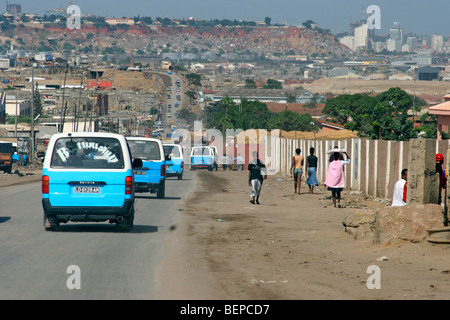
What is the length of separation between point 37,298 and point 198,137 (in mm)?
91428

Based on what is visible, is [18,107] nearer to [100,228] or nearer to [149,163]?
[149,163]

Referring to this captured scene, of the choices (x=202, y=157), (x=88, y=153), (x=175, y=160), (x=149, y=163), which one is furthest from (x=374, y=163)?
(x=202, y=157)

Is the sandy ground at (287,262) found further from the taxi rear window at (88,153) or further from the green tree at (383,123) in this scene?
the green tree at (383,123)

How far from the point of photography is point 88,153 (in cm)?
1441

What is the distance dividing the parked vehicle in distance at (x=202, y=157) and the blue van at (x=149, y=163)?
27.6m

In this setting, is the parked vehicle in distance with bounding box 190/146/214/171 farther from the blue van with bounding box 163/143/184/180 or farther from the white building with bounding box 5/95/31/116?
the white building with bounding box 5/95/31/116

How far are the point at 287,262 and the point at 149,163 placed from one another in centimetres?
1235

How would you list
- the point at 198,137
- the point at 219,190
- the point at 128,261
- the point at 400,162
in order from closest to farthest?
the point at 128,261 → the point at 400,162 → the point at 219,190 → the point at 198,137

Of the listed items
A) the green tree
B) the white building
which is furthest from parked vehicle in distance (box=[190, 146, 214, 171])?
the white building

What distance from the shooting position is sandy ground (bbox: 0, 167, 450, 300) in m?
8.87

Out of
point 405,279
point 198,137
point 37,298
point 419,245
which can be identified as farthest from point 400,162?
point 198,137
